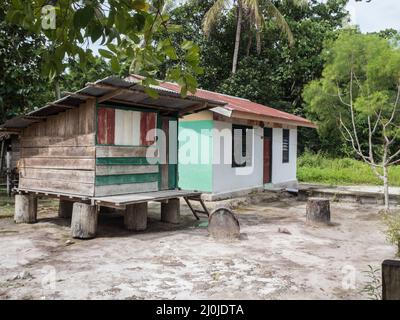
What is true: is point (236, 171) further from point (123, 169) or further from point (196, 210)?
point (123, 169)

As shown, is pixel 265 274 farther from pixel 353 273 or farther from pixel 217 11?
pixel 217 11

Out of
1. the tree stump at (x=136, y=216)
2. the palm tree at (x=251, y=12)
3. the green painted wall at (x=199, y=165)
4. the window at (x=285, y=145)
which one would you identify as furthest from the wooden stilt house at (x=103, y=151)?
the palm tree at (x=251, y=12)

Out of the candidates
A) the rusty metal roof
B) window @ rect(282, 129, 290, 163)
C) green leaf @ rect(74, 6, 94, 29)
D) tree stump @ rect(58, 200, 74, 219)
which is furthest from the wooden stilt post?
window @ rect(282, 129, 290, 163)

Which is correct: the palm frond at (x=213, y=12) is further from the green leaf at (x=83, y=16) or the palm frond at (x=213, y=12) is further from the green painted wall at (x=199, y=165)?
the green leaf at (x=83, y=16)

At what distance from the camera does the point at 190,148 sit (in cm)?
1298

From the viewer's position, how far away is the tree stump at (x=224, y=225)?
7.93 m

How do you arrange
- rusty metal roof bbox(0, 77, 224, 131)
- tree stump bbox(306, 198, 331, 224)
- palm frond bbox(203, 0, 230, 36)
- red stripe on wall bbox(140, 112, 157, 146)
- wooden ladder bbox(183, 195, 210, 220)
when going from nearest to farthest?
rusty metal roof bbox(0, 77, 224, 131), red stripe on wall bbox(140, 112, 157, 146), wooden ladder bbox(183, 195, 210, 220), tree stump bbox(306, 198, 331, 224), palm frond bbox(203, 0, 230, 36)

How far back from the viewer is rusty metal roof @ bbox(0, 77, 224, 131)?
7.37 m

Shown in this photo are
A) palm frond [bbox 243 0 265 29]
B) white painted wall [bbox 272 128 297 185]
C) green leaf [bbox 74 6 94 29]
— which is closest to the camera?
green leaf [bbox 74 6 94 29]

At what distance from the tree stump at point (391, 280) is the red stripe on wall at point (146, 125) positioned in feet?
22.7

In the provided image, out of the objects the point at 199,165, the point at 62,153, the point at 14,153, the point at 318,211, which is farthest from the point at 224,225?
the point at 14,153

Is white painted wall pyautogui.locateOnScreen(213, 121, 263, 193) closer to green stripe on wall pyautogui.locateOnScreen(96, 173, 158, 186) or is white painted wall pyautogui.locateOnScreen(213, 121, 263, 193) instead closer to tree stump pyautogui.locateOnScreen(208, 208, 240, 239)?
green stripe on wall pyautogui.locateOnScreen(96, 173, 158, 186)

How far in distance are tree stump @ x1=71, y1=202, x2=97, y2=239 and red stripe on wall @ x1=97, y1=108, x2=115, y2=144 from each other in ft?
4.21

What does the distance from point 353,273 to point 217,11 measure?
56.5ft
